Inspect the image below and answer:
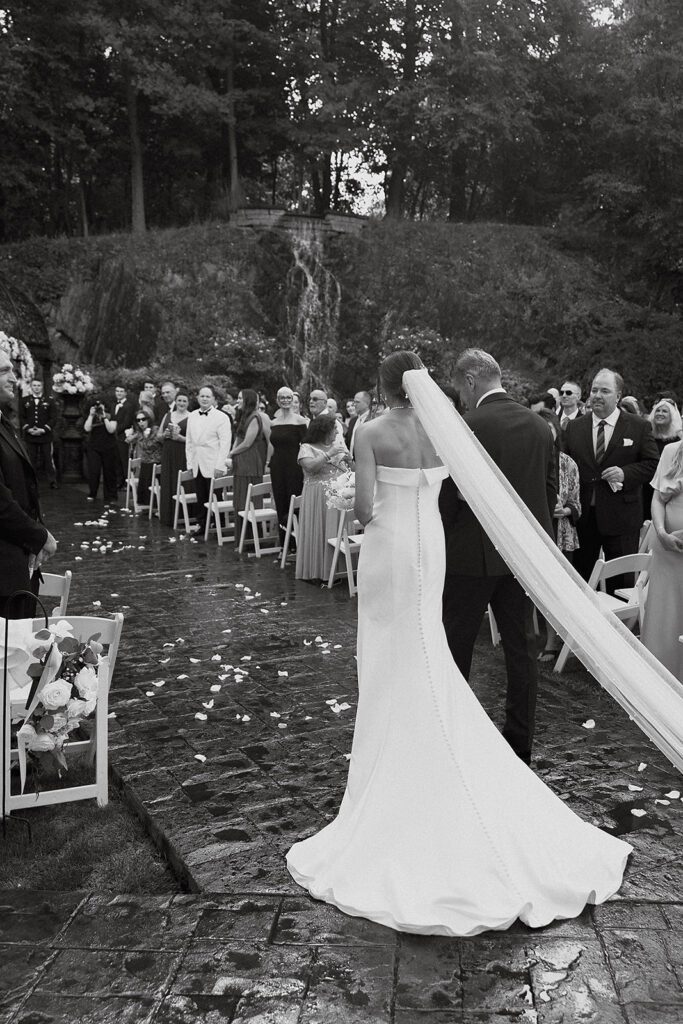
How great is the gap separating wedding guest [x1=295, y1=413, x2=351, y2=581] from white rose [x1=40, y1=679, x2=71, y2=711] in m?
5.64

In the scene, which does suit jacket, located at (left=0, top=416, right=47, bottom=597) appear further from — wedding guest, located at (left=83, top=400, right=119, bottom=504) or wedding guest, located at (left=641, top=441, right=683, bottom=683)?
wedding guest, located at (left=83, top=400, right=119, bottom=504)

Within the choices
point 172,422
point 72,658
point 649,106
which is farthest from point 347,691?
point 649,106

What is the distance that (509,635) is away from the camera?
4715 millimetres

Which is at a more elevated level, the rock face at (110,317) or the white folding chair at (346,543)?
the rock face at (110,317)

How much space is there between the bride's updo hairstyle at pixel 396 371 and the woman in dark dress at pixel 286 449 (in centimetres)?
709

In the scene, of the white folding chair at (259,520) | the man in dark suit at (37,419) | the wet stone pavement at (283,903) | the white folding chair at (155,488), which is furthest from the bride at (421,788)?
the man in dark suit at (37,419)

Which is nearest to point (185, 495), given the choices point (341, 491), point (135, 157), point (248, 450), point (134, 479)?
point (248, 450)

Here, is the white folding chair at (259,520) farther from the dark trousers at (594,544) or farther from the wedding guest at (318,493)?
the dark trousers at (594,544)

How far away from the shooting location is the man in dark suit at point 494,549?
180 inches

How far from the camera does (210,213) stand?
3353 centimetres

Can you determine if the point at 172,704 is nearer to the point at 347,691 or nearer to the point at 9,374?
the point at 347,691

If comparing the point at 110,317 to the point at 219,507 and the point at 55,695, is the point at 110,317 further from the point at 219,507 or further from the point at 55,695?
the point at 55,695

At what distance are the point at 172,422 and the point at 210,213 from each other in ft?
73.3

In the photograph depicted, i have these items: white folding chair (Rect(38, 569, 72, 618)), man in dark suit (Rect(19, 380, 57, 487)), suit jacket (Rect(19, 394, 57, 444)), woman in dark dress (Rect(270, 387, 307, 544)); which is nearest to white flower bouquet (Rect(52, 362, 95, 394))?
man in dark suit (Rect(19, 380, 57, 487))
